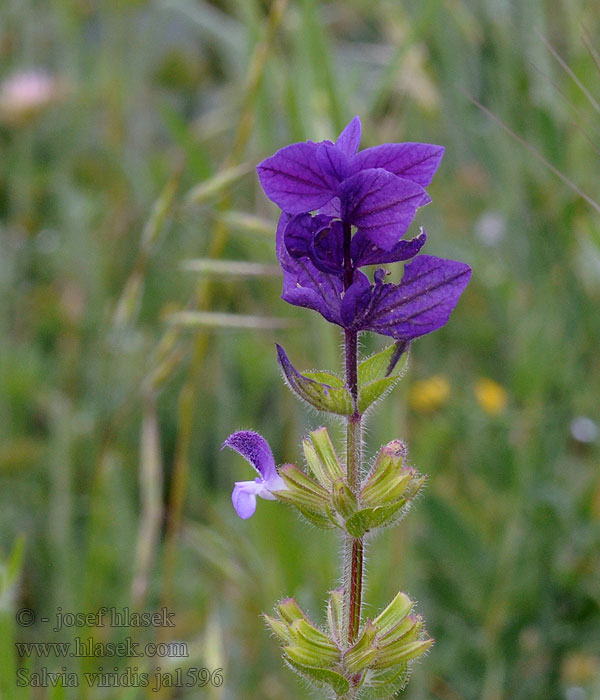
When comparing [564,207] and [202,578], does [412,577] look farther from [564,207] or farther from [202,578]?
[564,207]

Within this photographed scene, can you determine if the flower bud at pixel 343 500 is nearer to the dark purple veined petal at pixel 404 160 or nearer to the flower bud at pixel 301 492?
the flower bud at pixel 301 492

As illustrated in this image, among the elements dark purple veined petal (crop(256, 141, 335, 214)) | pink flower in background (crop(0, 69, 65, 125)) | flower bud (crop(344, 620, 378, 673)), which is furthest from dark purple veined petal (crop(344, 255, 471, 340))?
pink flower in background (crop(0, 69, 65, 125))

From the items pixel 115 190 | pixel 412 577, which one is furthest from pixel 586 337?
pixel 115 190

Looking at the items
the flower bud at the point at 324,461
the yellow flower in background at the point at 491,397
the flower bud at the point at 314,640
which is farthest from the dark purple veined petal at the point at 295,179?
the yellow flower in background at the point at 491,397

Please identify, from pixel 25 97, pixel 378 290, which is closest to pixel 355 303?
pixel 378 290

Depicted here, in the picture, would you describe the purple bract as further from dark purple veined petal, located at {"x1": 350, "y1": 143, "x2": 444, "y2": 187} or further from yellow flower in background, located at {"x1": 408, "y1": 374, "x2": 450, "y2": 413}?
yellow flower in background, located at {"x1": 408, "y1": 374, "x2": 450, "y2": 413}

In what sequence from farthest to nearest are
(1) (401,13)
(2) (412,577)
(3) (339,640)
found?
(1) (401,13), (2) (412,577), (3) (339,640)

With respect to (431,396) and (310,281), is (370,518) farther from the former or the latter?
(431,396)
